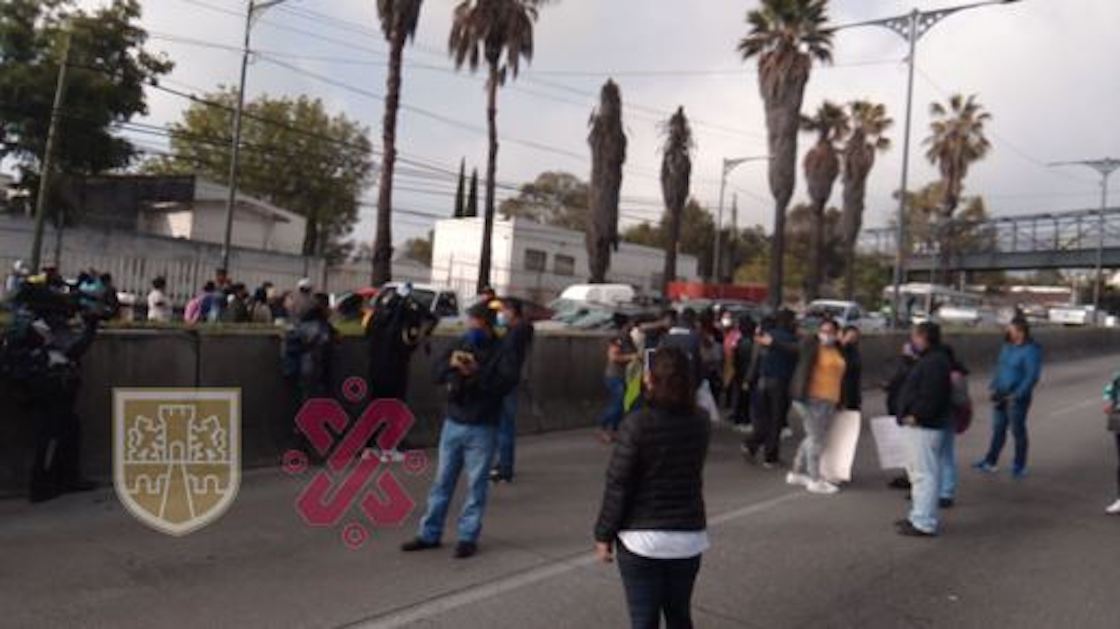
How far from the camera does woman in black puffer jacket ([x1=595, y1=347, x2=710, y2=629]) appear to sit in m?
3.84

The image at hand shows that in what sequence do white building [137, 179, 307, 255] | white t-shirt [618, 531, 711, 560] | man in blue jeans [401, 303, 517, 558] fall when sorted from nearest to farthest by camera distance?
white t-shirt [618, 531, 711, 560] < man in blue jeans [401, 303, 517, 558] < white building [137, 179, 307, 255]

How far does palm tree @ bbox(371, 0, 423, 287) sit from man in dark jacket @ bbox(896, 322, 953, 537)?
1818cm

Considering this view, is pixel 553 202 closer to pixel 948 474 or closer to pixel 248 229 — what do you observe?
pixel 248 229

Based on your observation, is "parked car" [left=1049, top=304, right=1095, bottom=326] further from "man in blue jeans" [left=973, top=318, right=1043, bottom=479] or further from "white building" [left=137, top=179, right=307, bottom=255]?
"man in blue jeans" [left=973, top=318, right=1043, bottom=479]

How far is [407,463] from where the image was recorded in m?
9.49

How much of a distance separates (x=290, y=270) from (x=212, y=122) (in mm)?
21022

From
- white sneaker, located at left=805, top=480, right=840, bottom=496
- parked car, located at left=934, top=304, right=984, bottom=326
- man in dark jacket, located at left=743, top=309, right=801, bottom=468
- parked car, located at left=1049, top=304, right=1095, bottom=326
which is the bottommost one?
white sneaker, located at left=805, top=480, right=840, bottom=496

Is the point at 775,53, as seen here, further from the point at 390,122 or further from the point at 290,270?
the point at 290,270

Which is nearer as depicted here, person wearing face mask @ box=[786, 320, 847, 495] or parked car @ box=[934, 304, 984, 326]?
person wearing face mask @ box=[786, 320, 847, 495]

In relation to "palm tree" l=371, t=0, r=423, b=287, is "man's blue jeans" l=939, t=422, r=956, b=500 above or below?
below

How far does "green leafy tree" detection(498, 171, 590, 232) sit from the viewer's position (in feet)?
253

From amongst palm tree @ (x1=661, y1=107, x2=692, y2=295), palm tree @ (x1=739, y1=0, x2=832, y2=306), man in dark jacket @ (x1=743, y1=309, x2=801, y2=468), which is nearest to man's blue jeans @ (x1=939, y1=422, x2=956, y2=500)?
man in dark jacket @ (x1=743, y1=309, x2=801, y2=468)

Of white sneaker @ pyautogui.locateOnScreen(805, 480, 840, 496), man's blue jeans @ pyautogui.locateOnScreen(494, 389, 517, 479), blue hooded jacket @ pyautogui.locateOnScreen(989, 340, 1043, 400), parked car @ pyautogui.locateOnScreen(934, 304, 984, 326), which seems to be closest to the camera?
man's blue jeans @ pyautogui.locateOnScreen(494, 389, 517, 479)

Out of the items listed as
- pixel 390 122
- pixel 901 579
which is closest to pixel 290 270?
pixel 390 122
